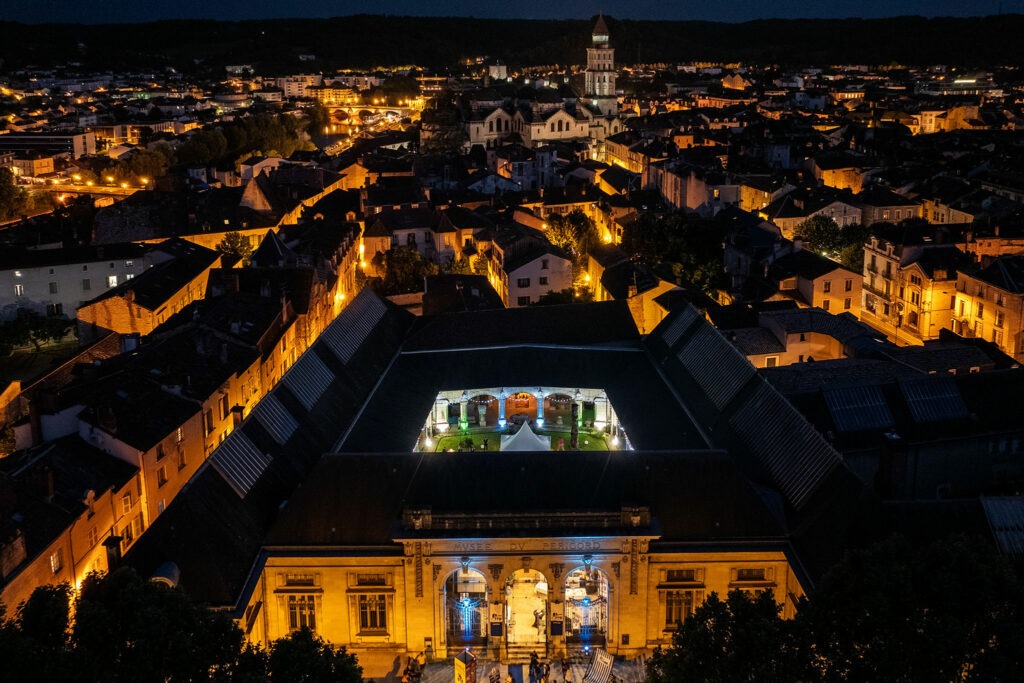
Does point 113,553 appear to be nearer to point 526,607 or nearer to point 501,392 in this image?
point 526,607

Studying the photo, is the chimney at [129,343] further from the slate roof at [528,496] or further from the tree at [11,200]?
the tree at [11,200]

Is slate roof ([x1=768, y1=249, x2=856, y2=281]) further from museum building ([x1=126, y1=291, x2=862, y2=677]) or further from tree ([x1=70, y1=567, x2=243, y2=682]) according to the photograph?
tree ([x1=70, y1=567, x2=243, y2=682])

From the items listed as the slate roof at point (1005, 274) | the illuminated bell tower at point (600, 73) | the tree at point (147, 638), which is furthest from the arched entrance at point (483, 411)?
the illuminated bell tower at point (600, 73)

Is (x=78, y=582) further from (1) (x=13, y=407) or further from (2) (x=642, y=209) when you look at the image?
(2) (x=642, y=209)

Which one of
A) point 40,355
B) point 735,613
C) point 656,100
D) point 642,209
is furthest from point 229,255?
point 656,100

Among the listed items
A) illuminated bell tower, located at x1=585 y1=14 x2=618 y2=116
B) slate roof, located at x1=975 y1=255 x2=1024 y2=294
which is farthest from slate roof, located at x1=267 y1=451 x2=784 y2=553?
illuminated bell tower, located at x1=585 y1=14 x2=618 y2=116

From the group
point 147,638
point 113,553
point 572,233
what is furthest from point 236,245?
point 147,638
